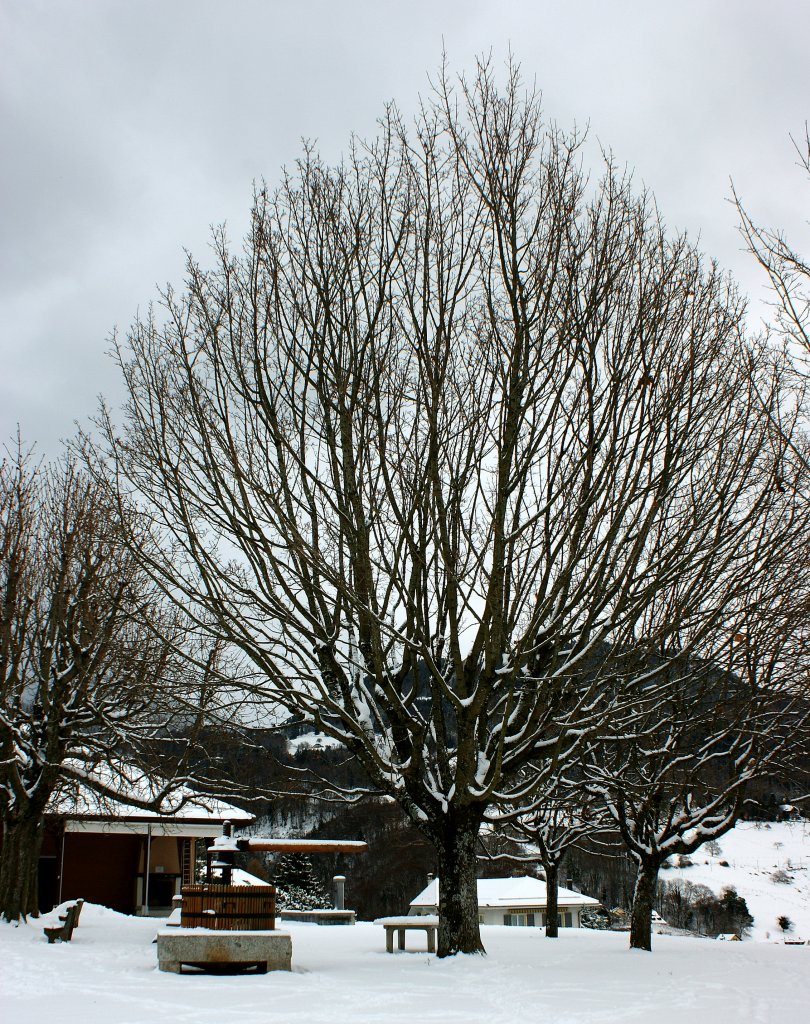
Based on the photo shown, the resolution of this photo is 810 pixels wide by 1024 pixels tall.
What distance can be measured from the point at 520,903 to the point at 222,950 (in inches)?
1107

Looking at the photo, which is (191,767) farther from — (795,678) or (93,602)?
(795,678)

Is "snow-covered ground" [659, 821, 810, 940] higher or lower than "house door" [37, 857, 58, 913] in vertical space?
lower

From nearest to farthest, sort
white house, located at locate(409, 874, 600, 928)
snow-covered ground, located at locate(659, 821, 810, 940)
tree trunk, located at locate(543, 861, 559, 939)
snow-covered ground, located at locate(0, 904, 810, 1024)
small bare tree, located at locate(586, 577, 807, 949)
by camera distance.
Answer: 1. snow-covered ground, located at locate(0, 904, 810, 1024)
2. small bare tree, located at locate(586, 577, 807, 949)
3. tree trunk, located at locate(543, 861, 559, 939)
4. white house, located at locate(409, 874, 600, 928)
5. snow-covered ground, located at locate(659, 821, 810, 940)

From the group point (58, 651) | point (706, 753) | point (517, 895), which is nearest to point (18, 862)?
point (58, 651)

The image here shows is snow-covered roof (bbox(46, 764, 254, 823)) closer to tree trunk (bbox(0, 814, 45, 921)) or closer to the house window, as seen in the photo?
tree trunk (bbox(0, 814, 45, 921))

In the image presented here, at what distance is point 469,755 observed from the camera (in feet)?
36.3

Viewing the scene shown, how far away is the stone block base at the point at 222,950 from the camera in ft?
35.4

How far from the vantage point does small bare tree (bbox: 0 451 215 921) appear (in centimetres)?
1662

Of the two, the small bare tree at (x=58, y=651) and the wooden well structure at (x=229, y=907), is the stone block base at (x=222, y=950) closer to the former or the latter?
the wooden well structure at (x=229, y=907)

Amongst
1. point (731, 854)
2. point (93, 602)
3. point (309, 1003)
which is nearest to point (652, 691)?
point (309, 1003)

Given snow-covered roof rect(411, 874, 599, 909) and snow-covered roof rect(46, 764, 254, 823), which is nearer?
snow-covered roof rect(46, 764, 254, 823)

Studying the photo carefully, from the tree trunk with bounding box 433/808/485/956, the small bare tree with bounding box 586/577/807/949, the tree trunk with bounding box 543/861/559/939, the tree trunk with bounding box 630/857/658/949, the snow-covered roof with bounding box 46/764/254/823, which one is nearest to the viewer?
the tree trunk with bounding box 433/808/485/956

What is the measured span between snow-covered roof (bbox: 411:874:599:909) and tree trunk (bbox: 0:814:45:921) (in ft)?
63.5

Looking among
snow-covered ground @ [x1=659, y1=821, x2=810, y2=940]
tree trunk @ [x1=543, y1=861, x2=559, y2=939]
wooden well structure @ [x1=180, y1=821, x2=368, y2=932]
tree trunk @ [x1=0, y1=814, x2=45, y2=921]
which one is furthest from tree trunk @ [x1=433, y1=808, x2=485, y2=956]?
snow-covered ground @ [x1=659, y1=821, x2=810, y2=940]
